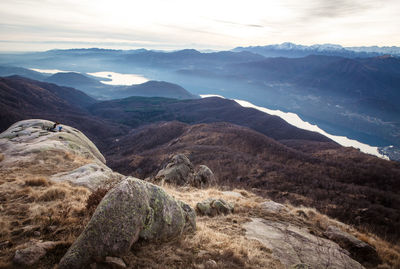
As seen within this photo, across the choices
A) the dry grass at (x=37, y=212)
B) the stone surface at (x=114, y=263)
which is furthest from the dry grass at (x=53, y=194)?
the stone surface at (x=114, y=263)

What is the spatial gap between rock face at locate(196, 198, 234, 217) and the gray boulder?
28.0ft

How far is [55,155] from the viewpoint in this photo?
1889 cm

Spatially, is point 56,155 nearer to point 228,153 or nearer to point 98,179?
point 98,179

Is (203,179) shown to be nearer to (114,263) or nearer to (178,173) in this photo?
(178,173)

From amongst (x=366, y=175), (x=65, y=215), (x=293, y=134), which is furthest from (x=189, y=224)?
(x=293, y=134)

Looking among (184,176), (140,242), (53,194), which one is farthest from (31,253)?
(184,176)

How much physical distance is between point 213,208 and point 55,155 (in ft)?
50.7

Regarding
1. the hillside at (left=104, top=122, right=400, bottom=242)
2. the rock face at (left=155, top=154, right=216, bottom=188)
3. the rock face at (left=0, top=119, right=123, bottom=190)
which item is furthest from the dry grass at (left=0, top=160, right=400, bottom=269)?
the hillside at (left=104, top=122, right=400, bottom=242)

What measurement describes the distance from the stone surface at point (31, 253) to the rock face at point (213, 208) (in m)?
7.10

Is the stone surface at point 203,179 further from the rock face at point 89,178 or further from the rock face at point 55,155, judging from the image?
the rock face at point 89,178

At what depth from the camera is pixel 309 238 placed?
1063 cm

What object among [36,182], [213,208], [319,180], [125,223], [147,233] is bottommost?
[319,180]

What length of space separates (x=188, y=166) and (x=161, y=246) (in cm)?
1609

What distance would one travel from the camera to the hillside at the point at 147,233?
6020 mm
